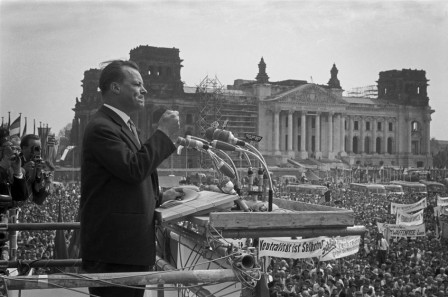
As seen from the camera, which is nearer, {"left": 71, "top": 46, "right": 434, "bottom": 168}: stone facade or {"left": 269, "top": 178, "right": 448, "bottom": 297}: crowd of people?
{"left": 269, "top": 178, "right": 448, "bottom": 297}: crowd of people

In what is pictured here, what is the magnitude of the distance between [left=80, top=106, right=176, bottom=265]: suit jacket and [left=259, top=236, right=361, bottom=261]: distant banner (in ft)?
24.4

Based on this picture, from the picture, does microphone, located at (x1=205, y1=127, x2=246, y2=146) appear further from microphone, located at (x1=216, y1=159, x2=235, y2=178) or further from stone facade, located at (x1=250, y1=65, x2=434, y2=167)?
stone facade, located at (x1=250, y1=65, x2=434, y2=167)

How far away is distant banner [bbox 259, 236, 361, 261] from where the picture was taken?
10.7 m

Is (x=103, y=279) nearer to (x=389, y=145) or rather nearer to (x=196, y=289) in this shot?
(x=196, y=289)

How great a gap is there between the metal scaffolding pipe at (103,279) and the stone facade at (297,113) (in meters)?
53.3

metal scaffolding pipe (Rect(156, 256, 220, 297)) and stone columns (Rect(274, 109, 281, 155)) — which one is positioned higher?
stone columns (Rect(274, 109, 281, 155))

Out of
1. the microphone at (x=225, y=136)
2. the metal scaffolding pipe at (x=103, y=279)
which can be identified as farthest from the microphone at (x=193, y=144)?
the metal scaffolding pipe at (x=103, y=279)

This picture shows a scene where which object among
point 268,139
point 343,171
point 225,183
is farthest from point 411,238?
point 268,139

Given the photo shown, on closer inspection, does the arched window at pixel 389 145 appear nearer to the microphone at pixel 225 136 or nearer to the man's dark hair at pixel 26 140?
the man's dark hair at pixel 26 140

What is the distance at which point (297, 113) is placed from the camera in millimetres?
78375

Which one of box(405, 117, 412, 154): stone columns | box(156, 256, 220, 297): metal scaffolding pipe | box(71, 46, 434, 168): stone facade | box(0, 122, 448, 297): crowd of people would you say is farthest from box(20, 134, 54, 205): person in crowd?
box(405, 117, 412, 154): stone columns

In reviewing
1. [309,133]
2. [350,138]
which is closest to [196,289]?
[309,133]

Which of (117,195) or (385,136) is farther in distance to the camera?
(385,136)

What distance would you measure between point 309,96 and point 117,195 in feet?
252
